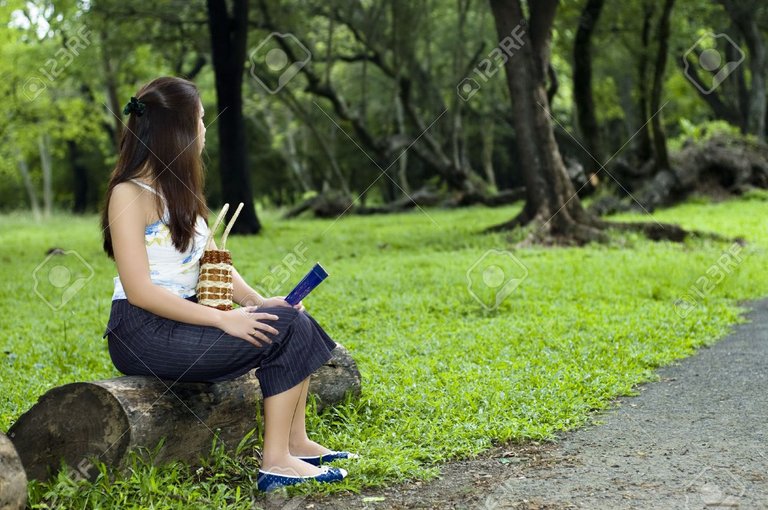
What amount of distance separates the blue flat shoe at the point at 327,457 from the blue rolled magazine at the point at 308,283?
31.1 inches

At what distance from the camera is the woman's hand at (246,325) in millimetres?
3910

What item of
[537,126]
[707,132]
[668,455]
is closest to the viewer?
[668,455]

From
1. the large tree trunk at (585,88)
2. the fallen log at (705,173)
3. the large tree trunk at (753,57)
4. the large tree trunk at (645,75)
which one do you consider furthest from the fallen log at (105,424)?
the large tree trunk at (753,57)

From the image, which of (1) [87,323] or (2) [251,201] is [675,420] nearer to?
(1) [87,323]

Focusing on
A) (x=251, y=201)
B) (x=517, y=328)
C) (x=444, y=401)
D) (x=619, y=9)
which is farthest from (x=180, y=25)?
(x=444, y=401)

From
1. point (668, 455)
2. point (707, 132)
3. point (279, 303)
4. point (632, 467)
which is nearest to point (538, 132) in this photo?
point (707, 132)

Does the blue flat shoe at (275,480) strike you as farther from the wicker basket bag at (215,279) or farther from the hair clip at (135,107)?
the hair clip at (135,107)

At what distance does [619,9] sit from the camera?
21719 millimetres

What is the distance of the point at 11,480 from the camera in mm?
3490

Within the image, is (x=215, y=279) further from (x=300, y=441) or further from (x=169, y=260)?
(x=300, y=441)

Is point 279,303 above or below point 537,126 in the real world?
below

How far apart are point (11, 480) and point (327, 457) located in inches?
57.6

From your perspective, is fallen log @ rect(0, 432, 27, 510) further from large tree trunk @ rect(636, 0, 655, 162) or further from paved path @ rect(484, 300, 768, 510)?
large tree trunk @ rect(636, 0, 655, 162)

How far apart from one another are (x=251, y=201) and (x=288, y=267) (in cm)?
673
